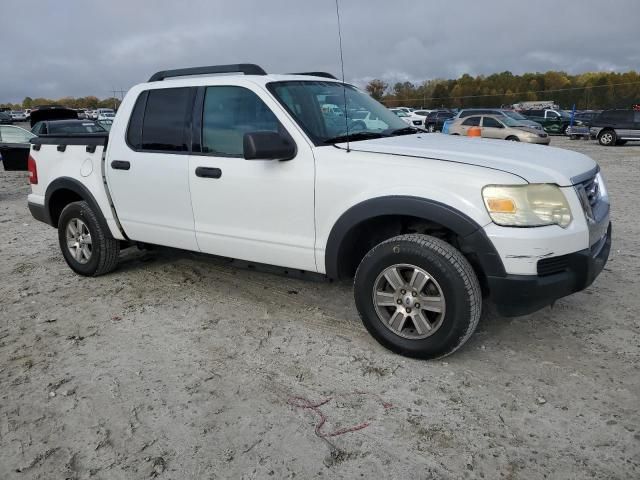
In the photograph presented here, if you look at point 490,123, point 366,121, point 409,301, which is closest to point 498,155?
point 409,301

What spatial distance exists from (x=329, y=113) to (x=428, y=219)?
1.29 m

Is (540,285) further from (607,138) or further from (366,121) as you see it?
(607,138)

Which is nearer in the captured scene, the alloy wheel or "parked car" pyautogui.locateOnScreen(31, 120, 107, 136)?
the alloy wheel

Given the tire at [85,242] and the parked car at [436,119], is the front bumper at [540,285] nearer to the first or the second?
the tire at [85,242]

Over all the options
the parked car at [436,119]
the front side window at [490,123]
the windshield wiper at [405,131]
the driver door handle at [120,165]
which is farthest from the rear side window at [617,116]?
the driver door handle at [120,165]

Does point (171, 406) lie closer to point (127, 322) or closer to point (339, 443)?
point (339, 443)

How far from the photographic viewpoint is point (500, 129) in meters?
19.5

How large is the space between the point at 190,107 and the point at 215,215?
89cm

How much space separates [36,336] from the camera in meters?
3.86

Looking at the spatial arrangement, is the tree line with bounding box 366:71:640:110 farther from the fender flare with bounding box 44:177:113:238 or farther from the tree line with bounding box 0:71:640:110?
the fender flare with bounding box 44:177:113:238

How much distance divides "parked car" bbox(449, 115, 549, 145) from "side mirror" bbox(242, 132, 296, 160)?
16634 millimetres

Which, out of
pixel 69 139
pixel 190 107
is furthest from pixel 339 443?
pixel 69 139

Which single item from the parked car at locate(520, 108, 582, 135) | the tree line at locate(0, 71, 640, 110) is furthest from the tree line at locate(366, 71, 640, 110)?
the parked car at locate(520, 108, 582, 135)

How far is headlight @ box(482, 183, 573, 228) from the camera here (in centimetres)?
288
